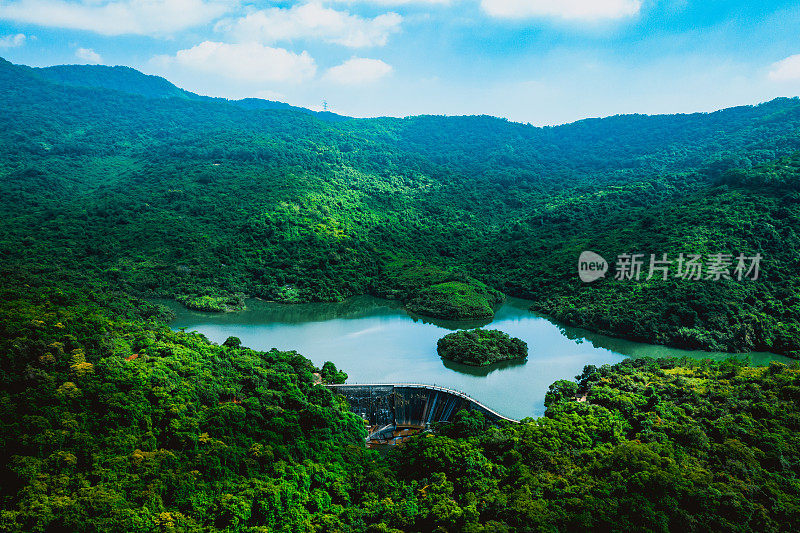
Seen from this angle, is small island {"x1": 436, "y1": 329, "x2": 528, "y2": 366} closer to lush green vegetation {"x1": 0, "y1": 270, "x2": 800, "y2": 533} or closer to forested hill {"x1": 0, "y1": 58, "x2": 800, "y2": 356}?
lush green vegetation {"x1": 0, "y1": 270, "x2": 800, "y2": 533}

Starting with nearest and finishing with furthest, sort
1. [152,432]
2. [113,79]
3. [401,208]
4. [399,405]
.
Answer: [152,432] < [399,405] < [401,208] < [113,79]

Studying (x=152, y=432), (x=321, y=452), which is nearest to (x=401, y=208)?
(x=321, y=452)

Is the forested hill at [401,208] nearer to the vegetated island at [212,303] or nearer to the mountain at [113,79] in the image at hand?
the vegetated island at [212,303]


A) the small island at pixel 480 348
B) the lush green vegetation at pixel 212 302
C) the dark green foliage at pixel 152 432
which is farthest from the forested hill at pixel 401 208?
the dark green foliage at pixel 152 432

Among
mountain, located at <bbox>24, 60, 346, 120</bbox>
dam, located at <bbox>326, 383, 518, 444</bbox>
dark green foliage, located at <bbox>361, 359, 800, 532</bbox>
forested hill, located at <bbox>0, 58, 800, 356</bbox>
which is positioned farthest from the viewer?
mountain, located at <bbox>24, 60, 346, 120</bbox>

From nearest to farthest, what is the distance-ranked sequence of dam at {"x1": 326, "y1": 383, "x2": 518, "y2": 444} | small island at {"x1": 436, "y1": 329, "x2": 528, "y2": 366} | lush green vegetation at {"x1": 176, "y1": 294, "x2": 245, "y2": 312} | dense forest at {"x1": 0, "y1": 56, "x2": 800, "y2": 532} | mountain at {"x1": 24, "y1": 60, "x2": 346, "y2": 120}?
dense forest at {"x1": 0, "y1": 56, "x2": 800, "y2": 532}, dam at {"x1": 326, "y1": 383, "x2": 518, "y2": 444}, small island at {"x1": 436, "y1": 329, "x2": 528, "y2": 366}, lush green vegetation at {"x1": 176, "y1": 294, "x2": 245, "y2": 312}, mountain at {"x1": 24, "y1": 60, "x2": 346, "y2": 120}

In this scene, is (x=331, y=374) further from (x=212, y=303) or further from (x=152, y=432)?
(x=212, y=303)

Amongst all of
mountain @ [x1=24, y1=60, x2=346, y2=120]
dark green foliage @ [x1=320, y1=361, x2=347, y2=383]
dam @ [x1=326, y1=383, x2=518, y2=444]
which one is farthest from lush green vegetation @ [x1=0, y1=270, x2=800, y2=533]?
mountain @ [x1=24, y1=60, x2=346, y2=120]
